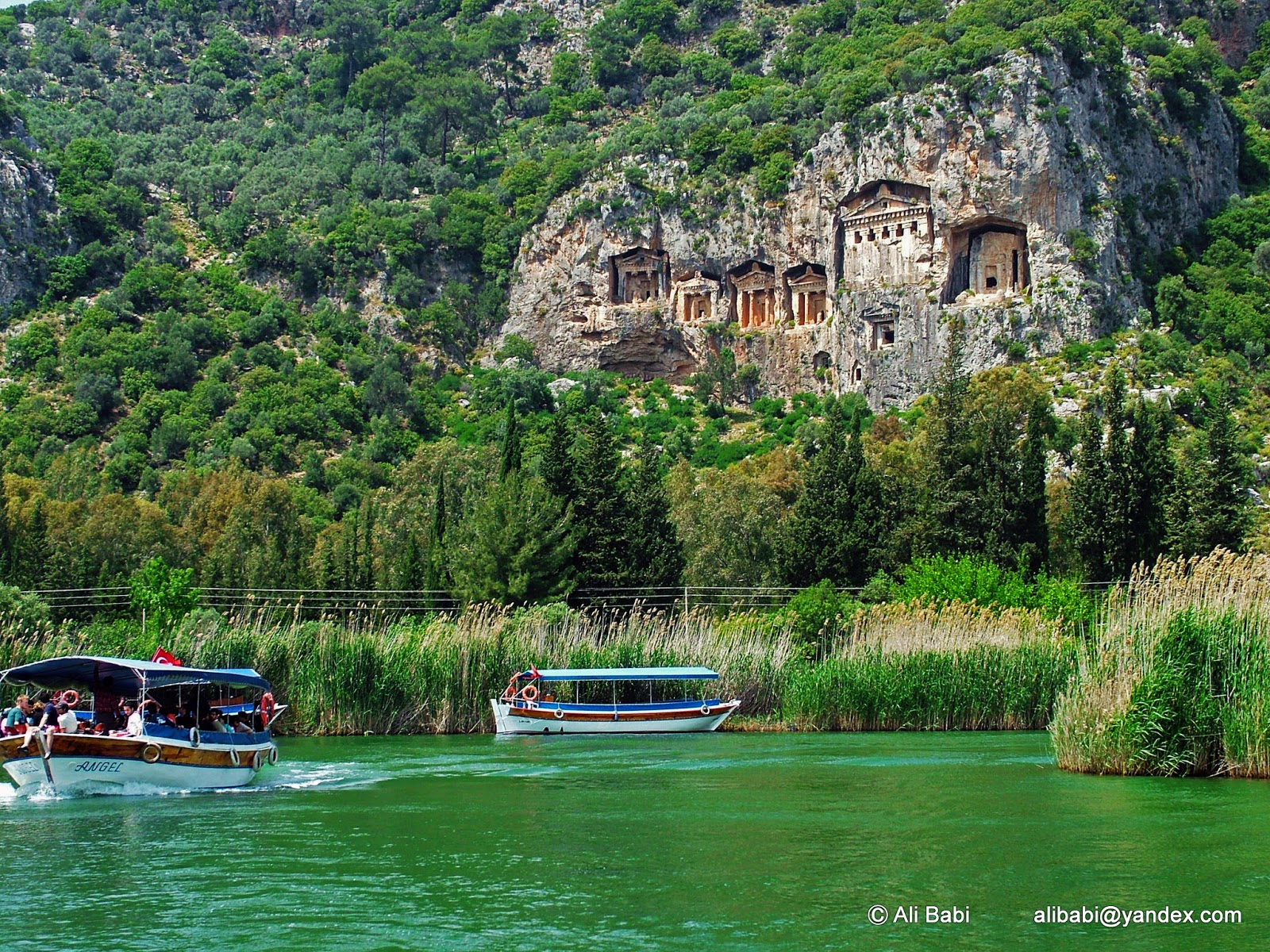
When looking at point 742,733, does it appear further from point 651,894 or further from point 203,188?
point 203,188

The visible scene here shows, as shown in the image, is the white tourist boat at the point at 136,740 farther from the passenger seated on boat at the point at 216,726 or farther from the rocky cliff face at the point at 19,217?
the rocky cliff face at the point at 19,217

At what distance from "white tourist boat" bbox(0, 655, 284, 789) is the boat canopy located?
0.02 m

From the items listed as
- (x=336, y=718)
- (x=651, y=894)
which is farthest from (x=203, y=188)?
(x=651, y=894)

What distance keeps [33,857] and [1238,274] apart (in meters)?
93.1

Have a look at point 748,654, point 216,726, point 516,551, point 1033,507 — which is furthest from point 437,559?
point 216,726

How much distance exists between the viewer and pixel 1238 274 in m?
98.5

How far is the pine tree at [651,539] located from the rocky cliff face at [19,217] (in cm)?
7501

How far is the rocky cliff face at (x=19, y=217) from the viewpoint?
375ft

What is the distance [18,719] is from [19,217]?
9872 centimetres

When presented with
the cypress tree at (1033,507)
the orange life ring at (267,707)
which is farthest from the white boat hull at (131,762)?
the cypress tree at (1033,507)

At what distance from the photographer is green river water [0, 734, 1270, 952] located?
1694 cm

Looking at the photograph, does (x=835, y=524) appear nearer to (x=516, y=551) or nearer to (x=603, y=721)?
(x=516, y=551)

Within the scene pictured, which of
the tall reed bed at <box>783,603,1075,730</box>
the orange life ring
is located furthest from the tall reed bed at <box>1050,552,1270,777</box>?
the orange life ring

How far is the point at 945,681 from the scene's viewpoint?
3909 centimetres
